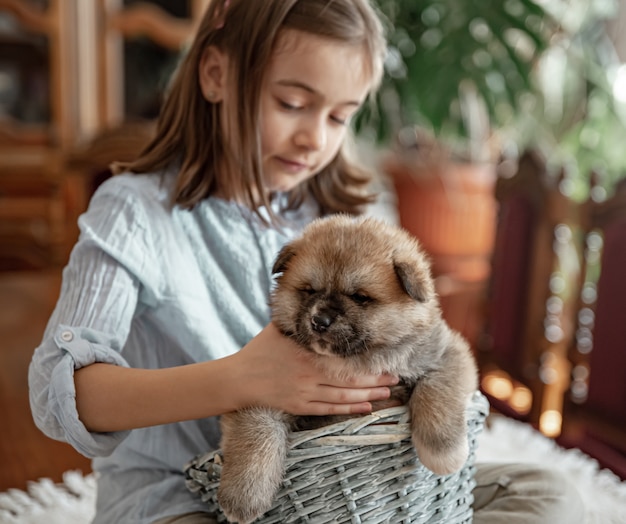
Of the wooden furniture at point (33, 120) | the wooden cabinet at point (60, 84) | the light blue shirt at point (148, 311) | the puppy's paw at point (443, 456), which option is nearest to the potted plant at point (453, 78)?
the light blue shirt at point (148, 311)

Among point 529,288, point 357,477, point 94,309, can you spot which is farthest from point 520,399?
point 94,309

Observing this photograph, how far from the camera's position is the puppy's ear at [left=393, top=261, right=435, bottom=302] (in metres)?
0.75

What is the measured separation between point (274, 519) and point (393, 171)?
6.04 feet

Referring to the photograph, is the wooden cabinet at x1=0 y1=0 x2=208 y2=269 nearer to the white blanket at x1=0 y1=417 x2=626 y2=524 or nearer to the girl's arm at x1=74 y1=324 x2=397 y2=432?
the white blanket at x1=0 y1=417 x2=626 y2=524

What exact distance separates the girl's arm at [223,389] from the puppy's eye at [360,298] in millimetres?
101

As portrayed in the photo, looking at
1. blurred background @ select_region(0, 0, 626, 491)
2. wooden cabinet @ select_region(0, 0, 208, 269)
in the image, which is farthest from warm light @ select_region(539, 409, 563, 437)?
wooden cabinet @ select_region(0, 0, 208, 269)

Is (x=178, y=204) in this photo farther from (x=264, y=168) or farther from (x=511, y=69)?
(x=511, y=69)

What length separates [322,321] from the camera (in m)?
0.74

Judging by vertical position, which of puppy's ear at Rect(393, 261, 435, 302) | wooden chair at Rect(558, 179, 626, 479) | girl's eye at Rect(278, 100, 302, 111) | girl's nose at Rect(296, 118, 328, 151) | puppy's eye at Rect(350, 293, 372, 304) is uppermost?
girl's eye at Rect(278, 100, 302, 111)

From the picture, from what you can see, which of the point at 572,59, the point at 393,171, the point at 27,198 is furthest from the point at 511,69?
the point at 27,198

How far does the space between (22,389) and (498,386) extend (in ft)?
5.01

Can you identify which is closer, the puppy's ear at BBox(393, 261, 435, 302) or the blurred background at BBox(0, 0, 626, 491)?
the puppy's ear at BBox(393, 261, 435, 302)

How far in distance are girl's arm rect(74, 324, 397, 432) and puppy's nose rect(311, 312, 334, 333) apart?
79mm

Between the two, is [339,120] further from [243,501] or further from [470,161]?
[470,161]
